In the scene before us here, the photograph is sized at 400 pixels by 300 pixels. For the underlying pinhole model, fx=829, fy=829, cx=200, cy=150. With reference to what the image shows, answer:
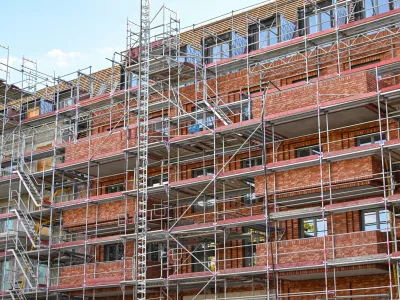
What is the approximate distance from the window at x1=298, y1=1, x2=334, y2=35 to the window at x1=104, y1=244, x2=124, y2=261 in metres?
12.4

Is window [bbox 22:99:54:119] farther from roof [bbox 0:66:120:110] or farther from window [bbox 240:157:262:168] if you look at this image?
window [bbox 240:157:262:168]

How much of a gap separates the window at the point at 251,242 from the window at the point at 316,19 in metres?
8.33

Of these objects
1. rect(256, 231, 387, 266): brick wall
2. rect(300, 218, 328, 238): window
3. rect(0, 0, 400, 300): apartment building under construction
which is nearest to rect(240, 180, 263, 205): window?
rect(0, 0, 400, 300): apartment building under construction

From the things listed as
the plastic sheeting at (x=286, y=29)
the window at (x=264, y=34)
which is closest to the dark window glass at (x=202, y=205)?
the window at (x=264, y=34)

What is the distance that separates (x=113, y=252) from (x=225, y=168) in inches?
286

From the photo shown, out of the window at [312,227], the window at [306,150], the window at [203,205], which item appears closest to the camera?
the window at [312,227]

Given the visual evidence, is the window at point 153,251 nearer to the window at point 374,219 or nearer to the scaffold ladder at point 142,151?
the scaffold ladder at point 142,151

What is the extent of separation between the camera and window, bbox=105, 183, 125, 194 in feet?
124

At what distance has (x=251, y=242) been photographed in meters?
32.2

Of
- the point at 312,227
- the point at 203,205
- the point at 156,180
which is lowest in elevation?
the point at 312,227

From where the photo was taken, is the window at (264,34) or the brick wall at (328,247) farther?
the window at (264,34)

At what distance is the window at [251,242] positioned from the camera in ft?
105

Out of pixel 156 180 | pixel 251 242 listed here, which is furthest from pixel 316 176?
pixel 156 180

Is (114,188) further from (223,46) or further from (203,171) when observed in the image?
(223,46)
